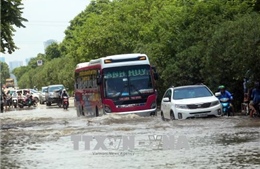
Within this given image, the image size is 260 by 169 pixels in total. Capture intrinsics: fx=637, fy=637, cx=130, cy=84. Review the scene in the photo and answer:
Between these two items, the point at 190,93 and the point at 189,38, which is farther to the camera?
the point at 189,38

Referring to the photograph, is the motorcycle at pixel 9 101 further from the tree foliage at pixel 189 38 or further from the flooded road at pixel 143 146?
the flooded road at pixel 143 146

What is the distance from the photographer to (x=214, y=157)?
1230cm

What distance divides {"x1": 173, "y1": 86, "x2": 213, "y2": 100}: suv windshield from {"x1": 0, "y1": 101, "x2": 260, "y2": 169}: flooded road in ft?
5.72

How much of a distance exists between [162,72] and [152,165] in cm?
2539

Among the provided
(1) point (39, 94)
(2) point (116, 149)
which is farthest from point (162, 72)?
(1) point (39, 94)

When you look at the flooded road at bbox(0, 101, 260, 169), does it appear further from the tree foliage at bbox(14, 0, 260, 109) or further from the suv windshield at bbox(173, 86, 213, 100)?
the tree foliage at bbox(14, 0, 260, 109)

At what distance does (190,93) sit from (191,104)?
1.26m

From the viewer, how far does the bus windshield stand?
26.2 meters

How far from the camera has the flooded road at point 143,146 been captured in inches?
474

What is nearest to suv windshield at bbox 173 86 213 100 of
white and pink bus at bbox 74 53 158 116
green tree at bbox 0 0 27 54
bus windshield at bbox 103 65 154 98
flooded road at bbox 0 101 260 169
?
flooded road at bbox 0 101 260 169

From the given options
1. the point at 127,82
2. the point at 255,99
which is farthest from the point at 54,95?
the point at 255,99

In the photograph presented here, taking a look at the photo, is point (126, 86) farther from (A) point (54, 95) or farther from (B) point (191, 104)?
(A) point (54, 95)

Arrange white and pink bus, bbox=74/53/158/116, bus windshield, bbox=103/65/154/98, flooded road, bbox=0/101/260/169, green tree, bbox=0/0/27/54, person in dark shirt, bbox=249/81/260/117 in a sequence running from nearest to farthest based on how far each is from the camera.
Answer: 1. flooded road, bbox=0/101/260/169
2. person in dark shirt, bbox=249/81/260/117
3. green tree, bbox=0/0/27/54
4. white and pink bus, bbox=74/53/158/116
5. bus windshield, bbox=103/65/154/98

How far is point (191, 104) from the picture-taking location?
73.2ft
